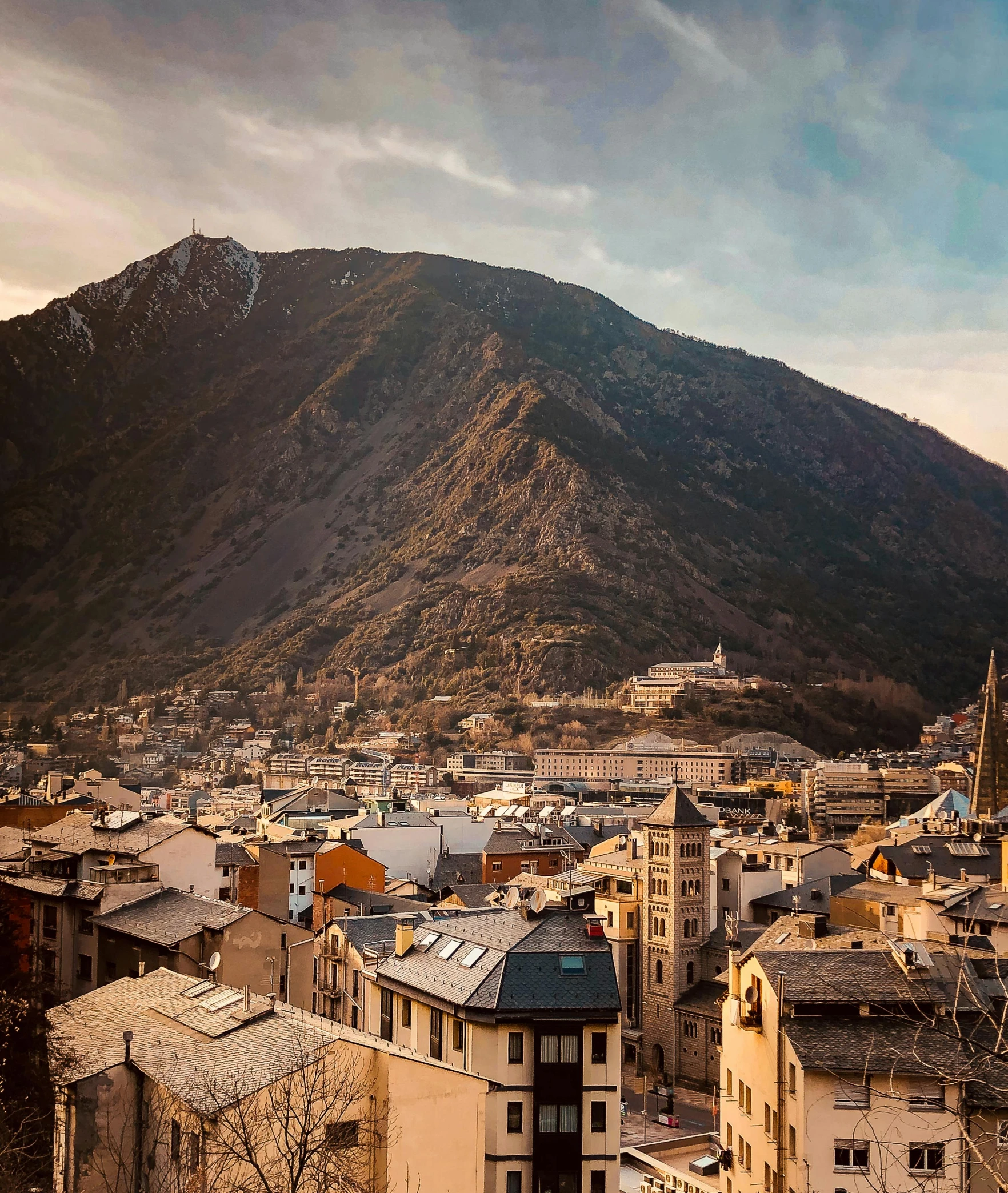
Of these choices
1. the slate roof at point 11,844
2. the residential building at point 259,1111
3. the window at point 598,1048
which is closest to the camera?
the residential building at point 259,1111

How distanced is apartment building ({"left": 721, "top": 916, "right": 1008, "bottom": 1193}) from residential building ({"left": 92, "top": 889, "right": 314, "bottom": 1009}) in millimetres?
13722

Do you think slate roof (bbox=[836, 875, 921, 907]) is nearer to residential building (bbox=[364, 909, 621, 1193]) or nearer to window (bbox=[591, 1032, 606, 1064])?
residential building (bbox=[364, 909, 621, 1193])

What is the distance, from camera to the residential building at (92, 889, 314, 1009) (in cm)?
A: 3628

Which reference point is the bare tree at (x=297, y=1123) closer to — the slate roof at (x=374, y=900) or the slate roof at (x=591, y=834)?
the slate roof at (x=374, y=900)

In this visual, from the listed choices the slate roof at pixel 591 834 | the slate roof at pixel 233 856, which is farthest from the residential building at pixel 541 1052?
the slate roof at pixel 591 834

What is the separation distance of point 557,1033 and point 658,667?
6704 inches

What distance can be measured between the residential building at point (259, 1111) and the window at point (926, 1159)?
841cm

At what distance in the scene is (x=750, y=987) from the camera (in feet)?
95.7

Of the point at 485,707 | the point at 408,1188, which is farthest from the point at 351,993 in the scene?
the point at 485,707

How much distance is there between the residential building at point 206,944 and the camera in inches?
1428

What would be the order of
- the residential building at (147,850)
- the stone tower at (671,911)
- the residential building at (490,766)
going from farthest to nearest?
the residential building at (490,766), the stone tower at (671,911), the residential building at (147,850)

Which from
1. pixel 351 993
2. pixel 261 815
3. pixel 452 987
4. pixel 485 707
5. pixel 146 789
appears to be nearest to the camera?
pixel 452 987

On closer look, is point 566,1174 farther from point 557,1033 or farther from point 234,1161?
point 234,1161

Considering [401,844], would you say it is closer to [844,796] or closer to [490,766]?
[844,796]
